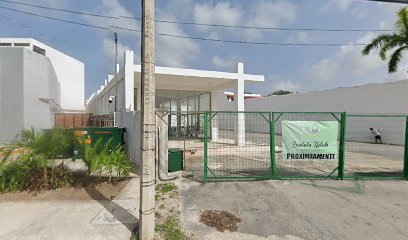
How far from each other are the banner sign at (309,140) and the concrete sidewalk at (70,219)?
4.10 meters

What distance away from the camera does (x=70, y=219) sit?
13.6 ft

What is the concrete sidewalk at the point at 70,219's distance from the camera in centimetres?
365

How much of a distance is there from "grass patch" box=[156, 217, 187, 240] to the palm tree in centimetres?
1576

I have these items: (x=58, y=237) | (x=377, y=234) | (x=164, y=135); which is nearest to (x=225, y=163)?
(x=164, y=135)

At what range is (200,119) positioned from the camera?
17609 millimetres

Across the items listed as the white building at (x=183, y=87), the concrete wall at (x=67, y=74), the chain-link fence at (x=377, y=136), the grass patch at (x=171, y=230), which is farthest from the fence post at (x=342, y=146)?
the concrete wall at (x=67, y=74)

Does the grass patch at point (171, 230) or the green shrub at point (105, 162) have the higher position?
the green shrub at point (105, 162)

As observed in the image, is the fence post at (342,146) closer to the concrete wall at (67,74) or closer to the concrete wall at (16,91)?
the concrete wall at (16,91)

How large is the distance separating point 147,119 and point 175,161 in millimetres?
4005

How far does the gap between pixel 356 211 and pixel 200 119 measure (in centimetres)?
1354

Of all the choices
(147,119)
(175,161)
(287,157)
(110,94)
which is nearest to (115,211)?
(147,119)

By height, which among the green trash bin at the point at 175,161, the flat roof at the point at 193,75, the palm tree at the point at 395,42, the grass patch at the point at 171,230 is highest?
the palm tree at the point at 395,42

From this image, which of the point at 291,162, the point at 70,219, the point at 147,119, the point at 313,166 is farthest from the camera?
the point at 291,162

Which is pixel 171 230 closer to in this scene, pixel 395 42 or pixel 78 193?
pixel 78 193
